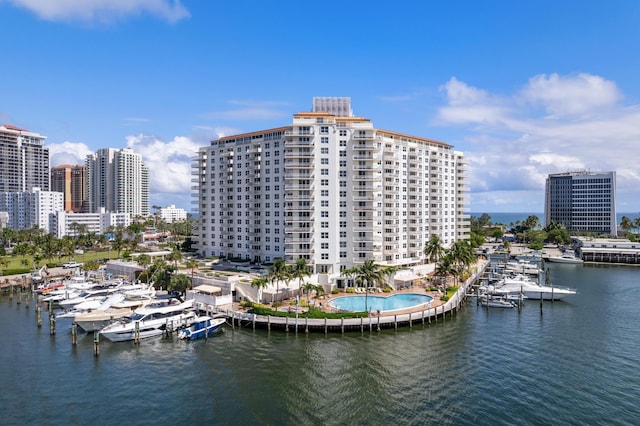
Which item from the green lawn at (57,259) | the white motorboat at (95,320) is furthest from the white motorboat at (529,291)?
the green lawn at (57,259)

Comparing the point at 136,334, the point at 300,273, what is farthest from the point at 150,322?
the point at 300,273

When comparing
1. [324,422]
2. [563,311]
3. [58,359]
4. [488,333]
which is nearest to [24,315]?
[58,359]

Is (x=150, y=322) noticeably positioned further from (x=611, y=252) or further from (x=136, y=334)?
(x=611, y=252)

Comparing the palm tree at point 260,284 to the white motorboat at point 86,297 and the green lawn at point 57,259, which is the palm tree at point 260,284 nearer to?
the white motorboat at point 86,297

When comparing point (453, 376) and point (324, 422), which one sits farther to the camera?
point (453, 376)

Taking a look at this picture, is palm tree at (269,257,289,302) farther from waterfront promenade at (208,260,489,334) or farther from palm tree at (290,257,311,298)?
waterfront promenade at (208,260,489,334)

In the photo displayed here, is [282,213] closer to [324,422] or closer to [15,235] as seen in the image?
[324,422]
